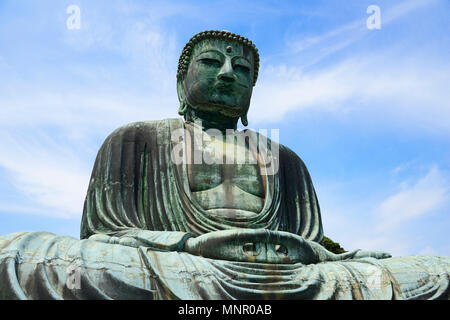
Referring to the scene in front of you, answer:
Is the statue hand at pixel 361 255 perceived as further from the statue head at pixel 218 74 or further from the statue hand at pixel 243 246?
the statue head at pixel 218 74

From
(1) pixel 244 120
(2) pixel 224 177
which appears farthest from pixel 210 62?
(2) pixel 224 177

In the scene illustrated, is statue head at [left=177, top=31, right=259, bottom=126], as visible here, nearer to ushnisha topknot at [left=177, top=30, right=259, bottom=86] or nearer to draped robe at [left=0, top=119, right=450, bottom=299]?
ushnisha topknot at [left=177, top=30, right=259, bottom=86]

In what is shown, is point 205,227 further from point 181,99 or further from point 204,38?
point 204,38

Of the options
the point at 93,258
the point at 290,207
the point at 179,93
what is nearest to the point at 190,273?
the point at 93,258

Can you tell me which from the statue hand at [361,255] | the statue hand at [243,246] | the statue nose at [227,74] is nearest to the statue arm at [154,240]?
the statue hand at [243,246]

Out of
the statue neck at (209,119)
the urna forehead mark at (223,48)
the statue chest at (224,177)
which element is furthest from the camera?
the statue neck at (209,119)

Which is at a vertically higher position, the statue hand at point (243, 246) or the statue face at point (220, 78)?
the statue face at point (220, 78)

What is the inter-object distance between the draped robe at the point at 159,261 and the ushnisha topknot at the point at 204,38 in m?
1.16

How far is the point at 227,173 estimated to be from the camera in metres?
8.17

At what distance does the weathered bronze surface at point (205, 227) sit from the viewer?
19.9 feet

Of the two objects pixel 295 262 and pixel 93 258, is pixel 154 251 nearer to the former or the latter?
pixel 93 258

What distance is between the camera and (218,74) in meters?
8.55

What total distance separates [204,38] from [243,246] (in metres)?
3.17

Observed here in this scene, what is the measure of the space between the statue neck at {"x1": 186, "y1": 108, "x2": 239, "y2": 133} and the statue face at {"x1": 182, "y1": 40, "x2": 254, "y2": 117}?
85mm
